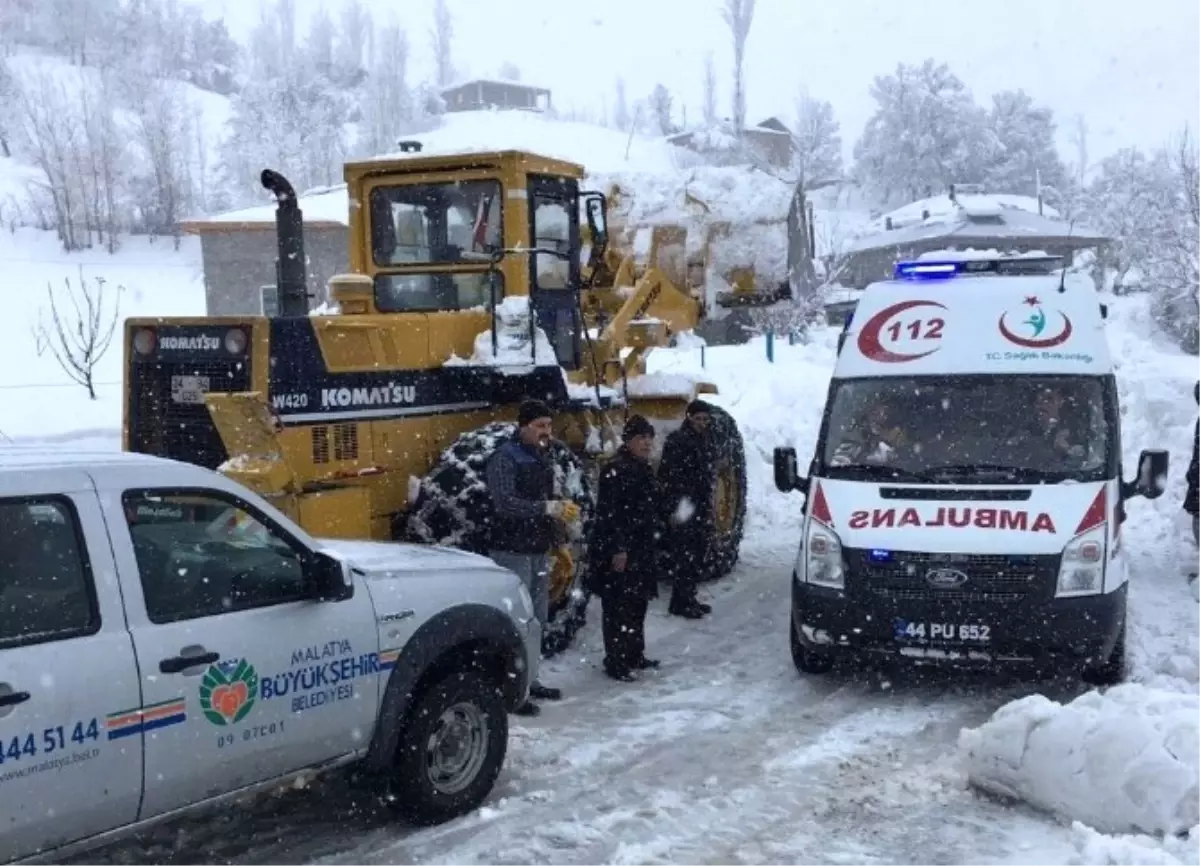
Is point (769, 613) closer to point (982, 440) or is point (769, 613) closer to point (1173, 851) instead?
point (982, 440)

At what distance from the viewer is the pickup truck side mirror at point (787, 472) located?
25.6 ft

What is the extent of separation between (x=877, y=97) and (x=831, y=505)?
65.4 meters

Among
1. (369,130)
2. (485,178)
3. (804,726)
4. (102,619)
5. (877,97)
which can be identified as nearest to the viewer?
(102,619)

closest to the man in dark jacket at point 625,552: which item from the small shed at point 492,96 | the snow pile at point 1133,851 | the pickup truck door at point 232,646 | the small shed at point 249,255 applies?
the pickup truck door at point 232,646

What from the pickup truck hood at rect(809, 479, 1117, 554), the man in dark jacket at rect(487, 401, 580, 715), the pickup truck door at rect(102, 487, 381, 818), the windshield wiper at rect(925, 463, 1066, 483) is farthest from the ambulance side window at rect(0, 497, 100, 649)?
the windshield wiper at rect(925, 463, 1066, 483)

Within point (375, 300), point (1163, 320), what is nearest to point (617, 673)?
point (375, 300)

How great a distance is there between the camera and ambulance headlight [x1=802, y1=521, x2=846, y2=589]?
22.3 feet

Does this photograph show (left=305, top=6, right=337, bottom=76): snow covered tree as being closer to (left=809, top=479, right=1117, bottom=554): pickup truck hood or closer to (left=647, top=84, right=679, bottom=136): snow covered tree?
(left=647, top=84, right=679, bottom=136): snow covered tree

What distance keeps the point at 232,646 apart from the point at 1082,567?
14.9 feet

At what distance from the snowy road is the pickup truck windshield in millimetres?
1284

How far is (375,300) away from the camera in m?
8.70

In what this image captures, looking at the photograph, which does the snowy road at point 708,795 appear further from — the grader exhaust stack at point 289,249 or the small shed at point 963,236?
the small shed at point 963,236

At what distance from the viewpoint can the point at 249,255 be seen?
33.0 metres

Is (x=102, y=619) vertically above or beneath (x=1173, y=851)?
above
